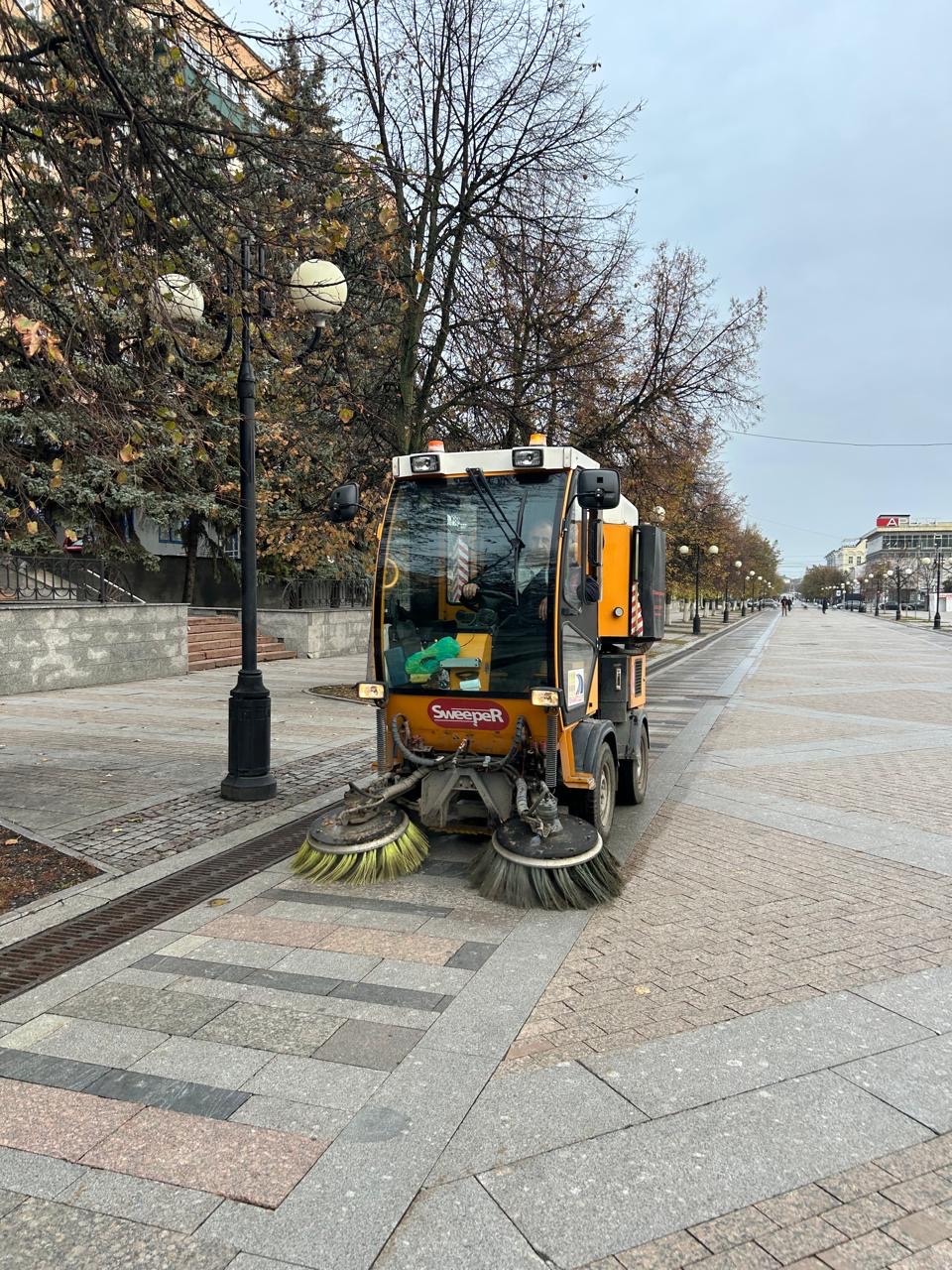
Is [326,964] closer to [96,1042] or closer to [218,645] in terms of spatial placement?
[96,1042]

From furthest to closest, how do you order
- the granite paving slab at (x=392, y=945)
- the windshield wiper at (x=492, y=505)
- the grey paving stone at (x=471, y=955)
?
the windshield wiper at (x=492, y=505) < the granite paving slab at (x=392, y=945) < the grey paving stone at (x=471, y=955)

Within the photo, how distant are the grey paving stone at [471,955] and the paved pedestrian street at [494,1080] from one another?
21 millimetres

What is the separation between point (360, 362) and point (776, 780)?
1077cm

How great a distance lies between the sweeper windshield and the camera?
5664 millimetres

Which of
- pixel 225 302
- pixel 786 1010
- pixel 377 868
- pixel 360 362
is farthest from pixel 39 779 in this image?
pixel 360 362

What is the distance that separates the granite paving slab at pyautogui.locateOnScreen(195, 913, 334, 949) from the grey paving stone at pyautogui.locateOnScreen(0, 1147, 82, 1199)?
5.99 ft

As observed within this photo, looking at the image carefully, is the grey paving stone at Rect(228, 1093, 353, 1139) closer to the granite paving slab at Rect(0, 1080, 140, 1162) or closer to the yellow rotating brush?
the granite paving slab at Rect(0, 1080, 140, 1162)

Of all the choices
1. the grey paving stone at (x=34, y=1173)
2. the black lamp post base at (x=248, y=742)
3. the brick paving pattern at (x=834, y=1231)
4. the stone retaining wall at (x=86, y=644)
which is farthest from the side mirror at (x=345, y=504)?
the stone retaining wall at (x=86, y=644)

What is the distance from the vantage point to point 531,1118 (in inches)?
120

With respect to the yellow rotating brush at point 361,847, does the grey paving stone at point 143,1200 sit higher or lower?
lower

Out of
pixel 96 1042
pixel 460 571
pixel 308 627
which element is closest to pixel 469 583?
pixel 460 571

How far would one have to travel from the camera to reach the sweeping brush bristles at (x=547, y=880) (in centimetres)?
516

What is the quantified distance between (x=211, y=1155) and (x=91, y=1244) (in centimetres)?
46

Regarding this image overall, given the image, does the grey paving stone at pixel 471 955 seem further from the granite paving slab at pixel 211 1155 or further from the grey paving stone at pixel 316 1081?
the granite paving slab at pixel 211 1155
